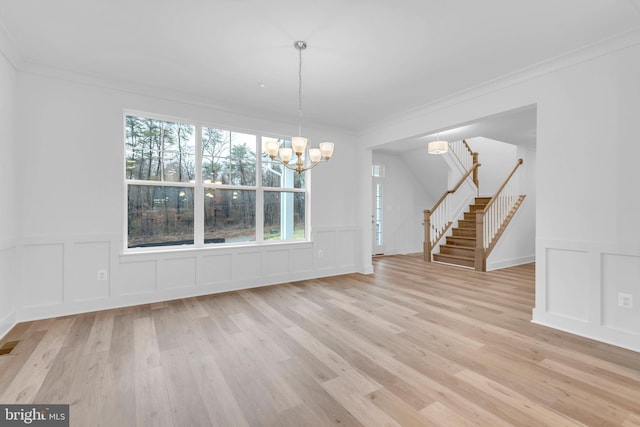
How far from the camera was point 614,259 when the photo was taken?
9.05ft

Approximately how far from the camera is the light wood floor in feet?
5.85

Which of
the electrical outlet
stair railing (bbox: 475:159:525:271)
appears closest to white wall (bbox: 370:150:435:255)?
stair railing (bbox: 475:159:525:271)

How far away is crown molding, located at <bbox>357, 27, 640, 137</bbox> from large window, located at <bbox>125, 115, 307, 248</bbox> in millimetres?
2461

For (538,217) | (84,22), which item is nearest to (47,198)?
(84,22)

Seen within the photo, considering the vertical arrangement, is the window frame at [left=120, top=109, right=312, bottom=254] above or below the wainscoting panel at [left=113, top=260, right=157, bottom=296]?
above

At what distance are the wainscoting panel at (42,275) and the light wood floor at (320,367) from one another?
1.03 feet

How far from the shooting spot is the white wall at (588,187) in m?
2.67

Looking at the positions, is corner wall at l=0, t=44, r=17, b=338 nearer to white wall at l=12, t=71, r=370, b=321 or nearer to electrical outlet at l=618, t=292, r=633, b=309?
white wall at l=12, t=71, r=370, b=321

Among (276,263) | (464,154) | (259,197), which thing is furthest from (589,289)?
(464,154)

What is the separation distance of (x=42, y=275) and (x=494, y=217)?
7.66 m

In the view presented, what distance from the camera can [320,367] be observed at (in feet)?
7.57

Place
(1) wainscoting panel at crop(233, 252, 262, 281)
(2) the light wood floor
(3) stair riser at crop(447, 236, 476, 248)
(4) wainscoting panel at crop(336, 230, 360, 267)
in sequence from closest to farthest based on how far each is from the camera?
(2) the light wood floor < (1) wainscoting panel at crop(233, 252, 262, 281) < (4) wainscoting panel at crop(336, 230, 360, 267) < (3) stair riser at crop(447, 236, 476, 248)

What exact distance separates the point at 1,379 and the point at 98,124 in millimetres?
2803

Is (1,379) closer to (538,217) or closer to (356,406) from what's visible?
(356,406)
